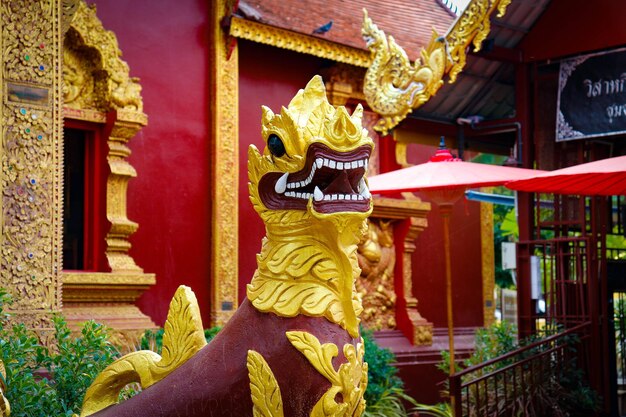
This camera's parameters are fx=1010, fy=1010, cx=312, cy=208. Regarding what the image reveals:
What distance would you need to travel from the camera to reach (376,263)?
1070 centimetres

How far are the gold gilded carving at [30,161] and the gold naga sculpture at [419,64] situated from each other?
3635 millimetres

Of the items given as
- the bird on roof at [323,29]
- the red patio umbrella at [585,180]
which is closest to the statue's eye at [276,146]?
the red patio umbrella at [585,180]

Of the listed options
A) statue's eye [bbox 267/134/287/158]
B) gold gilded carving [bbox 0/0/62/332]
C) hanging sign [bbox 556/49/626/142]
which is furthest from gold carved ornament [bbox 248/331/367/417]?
hanging sign [bbox 556/49/626/142]

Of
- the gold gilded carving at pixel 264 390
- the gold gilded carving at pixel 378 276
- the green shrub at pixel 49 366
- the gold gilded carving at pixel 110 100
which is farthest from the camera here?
the gold gilded carving at pixel 378 276

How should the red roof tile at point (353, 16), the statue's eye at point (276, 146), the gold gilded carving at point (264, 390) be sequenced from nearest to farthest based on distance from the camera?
1. the gold gilded carving at point (264, 390)
2. the statue's eye at point (276, 146)
3. the red roof tile at point (353, 16)

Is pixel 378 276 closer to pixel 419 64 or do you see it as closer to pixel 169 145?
pixel 419 64

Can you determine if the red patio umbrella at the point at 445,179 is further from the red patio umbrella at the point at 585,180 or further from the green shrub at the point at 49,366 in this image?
the green shrub at the point at 49,366

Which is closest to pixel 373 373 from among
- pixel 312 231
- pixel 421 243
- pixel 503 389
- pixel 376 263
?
pixel 503 389

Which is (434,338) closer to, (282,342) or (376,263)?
(376,263)

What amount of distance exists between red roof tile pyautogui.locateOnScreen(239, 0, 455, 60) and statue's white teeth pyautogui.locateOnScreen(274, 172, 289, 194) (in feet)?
16.9

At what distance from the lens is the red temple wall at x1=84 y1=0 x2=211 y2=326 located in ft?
29.3

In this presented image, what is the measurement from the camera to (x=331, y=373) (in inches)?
164

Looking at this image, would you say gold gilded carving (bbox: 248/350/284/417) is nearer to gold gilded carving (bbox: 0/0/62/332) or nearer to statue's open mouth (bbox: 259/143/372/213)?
statue's open mouth (bbox: 259/143/372/213)

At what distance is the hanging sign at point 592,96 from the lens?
924 cm
